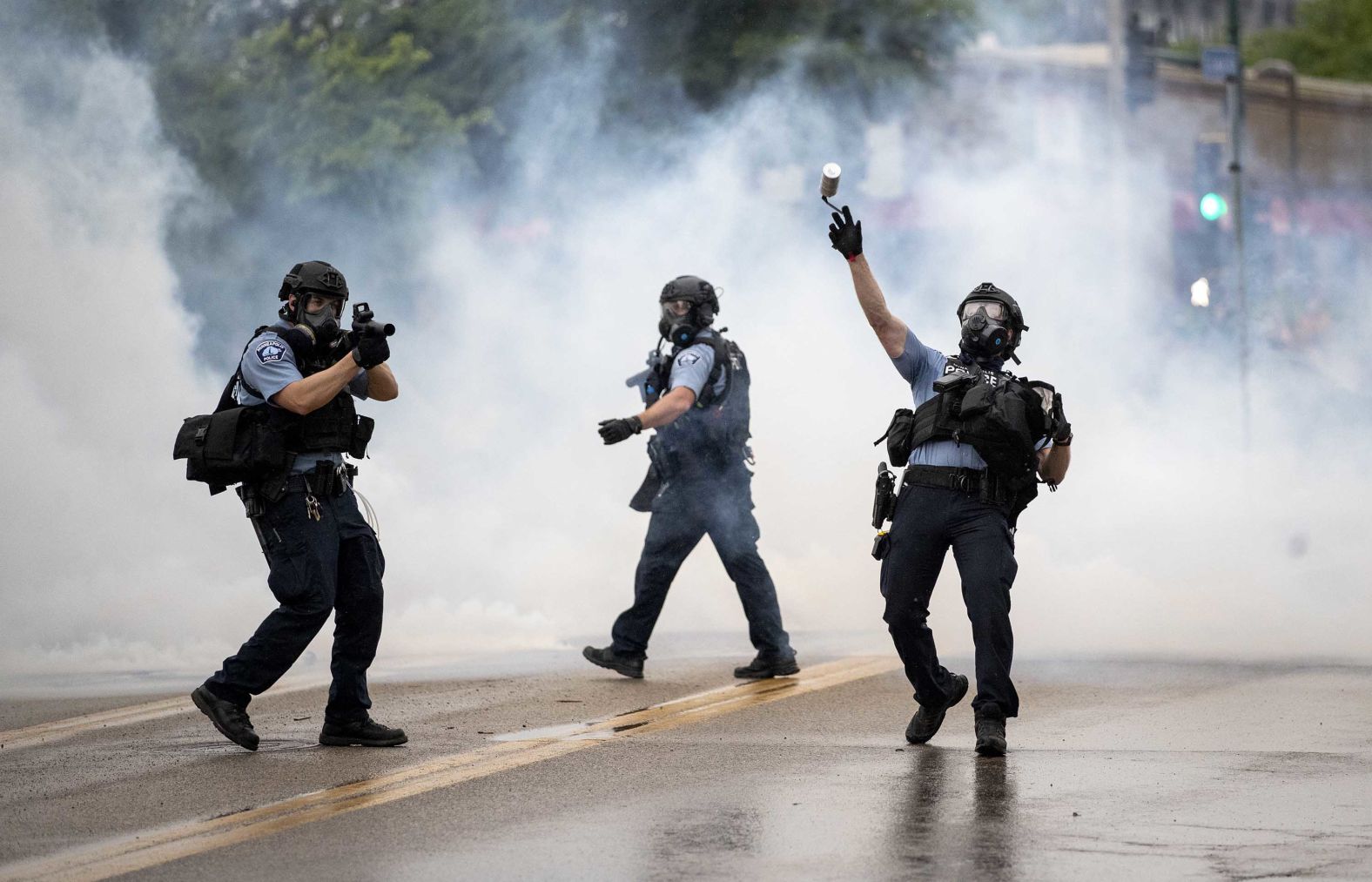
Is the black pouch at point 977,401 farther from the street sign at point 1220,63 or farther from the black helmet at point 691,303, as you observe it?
the street sign at point 1220,63

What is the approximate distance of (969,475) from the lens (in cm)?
678

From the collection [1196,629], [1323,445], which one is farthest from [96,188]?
[1323,445]

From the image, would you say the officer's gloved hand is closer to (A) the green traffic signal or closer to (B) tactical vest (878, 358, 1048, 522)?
(B) tactical vest (878, 358, 1048, 522)

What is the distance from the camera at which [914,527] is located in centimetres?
685

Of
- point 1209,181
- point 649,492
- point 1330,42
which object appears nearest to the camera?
point 649,492

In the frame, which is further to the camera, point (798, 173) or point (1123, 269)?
point (1123, 269)

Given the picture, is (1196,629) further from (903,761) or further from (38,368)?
(38,368)

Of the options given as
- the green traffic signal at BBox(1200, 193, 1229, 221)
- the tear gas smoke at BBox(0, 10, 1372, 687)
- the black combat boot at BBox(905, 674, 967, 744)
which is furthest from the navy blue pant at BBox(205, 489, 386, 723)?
the green traffic signal at BBox(1200, 193, 1229, 221)

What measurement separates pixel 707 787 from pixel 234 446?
186 centimetres

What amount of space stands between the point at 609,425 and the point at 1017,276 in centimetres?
949

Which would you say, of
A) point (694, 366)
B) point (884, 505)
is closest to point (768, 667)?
point (694, 366)

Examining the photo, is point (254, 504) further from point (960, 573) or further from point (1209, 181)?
point (1209, 181)

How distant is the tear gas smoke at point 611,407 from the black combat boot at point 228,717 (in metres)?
2.69

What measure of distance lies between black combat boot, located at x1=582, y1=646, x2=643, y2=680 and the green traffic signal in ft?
30.2
